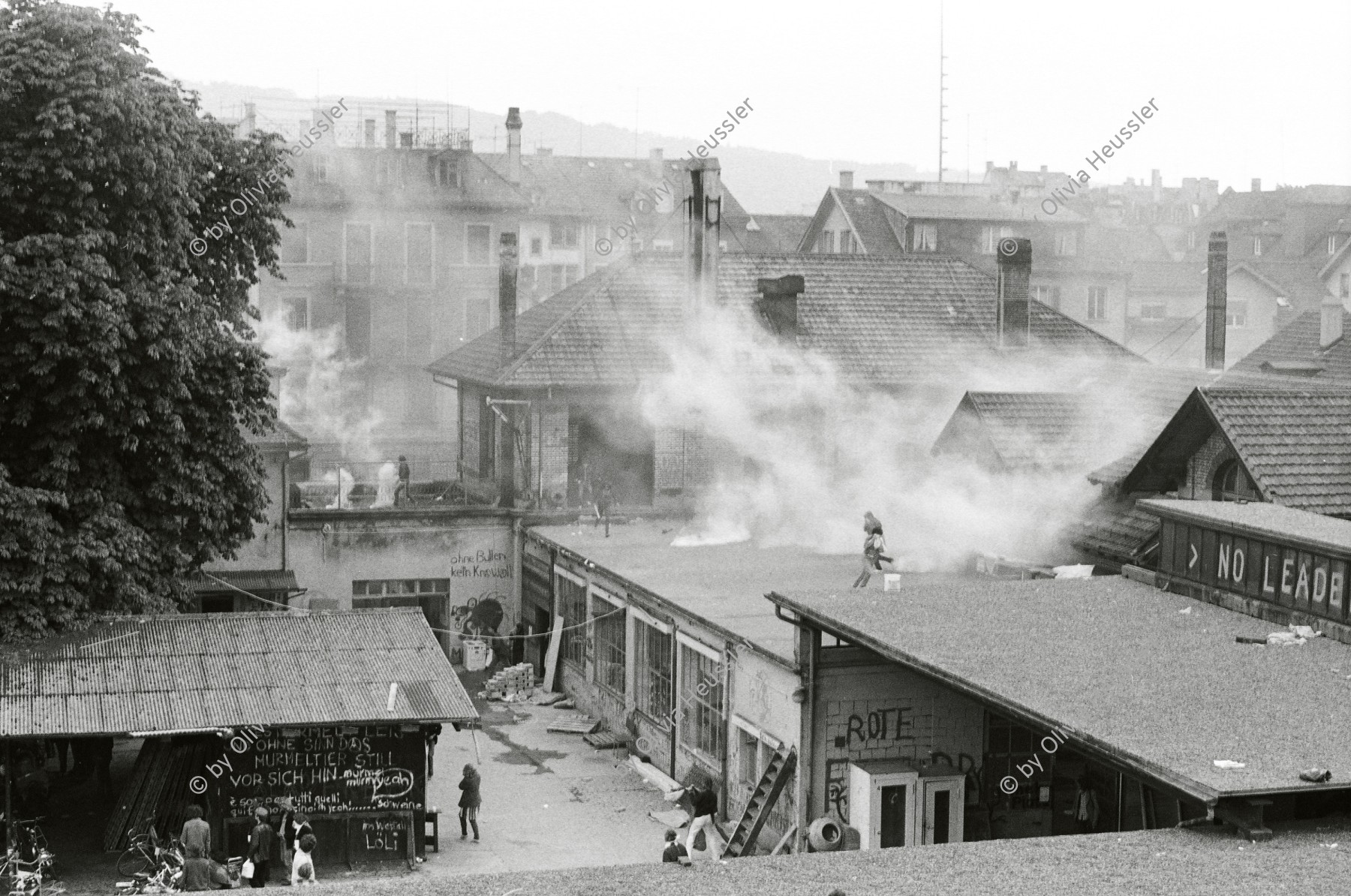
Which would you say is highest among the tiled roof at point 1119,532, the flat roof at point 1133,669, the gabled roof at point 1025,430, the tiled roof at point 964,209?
the tiled roof at point 964,209

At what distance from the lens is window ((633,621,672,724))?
27266 mm

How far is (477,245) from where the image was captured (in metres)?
67.3

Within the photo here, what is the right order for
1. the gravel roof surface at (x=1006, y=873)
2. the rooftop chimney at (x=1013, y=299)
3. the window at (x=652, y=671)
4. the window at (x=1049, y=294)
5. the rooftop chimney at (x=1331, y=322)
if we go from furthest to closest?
the window at (x=1049, y=294) → the rooftop chimney at (x=1331, y=322) → the rooftop chimney at (x=1013, y=299) → the window at (x=652, y=671) → the gravel roof surface at (x=1006, y=873)

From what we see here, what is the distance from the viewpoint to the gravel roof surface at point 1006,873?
12.0 metres

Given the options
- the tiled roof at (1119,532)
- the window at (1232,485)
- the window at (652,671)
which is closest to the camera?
the window at (1232,485)

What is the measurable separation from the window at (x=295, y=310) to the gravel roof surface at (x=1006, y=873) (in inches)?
2161

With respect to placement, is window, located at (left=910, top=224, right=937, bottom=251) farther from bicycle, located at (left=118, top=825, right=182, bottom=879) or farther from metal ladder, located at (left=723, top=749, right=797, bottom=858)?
bicycle, located at (left=118, top=825, right=182, bottom=879)

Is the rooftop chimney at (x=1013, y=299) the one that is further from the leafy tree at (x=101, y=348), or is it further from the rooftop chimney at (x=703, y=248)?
the leafy tree at (x=101, y=348)

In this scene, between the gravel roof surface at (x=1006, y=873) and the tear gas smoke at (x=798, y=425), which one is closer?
the gravel roof surface at (x=1006, y=873)

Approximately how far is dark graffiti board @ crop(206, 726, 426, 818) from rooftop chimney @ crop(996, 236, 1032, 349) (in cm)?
2372

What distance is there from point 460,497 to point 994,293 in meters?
15.2

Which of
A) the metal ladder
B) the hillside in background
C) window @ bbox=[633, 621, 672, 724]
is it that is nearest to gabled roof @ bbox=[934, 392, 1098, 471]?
window @ bbox=[633, 621, 672, 724]

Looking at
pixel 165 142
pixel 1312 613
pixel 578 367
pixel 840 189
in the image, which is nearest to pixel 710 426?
pixel 578 367

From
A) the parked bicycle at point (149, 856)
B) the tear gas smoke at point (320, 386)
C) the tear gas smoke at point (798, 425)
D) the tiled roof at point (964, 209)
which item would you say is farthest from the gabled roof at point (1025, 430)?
the tiled roof at point (964, 209)
